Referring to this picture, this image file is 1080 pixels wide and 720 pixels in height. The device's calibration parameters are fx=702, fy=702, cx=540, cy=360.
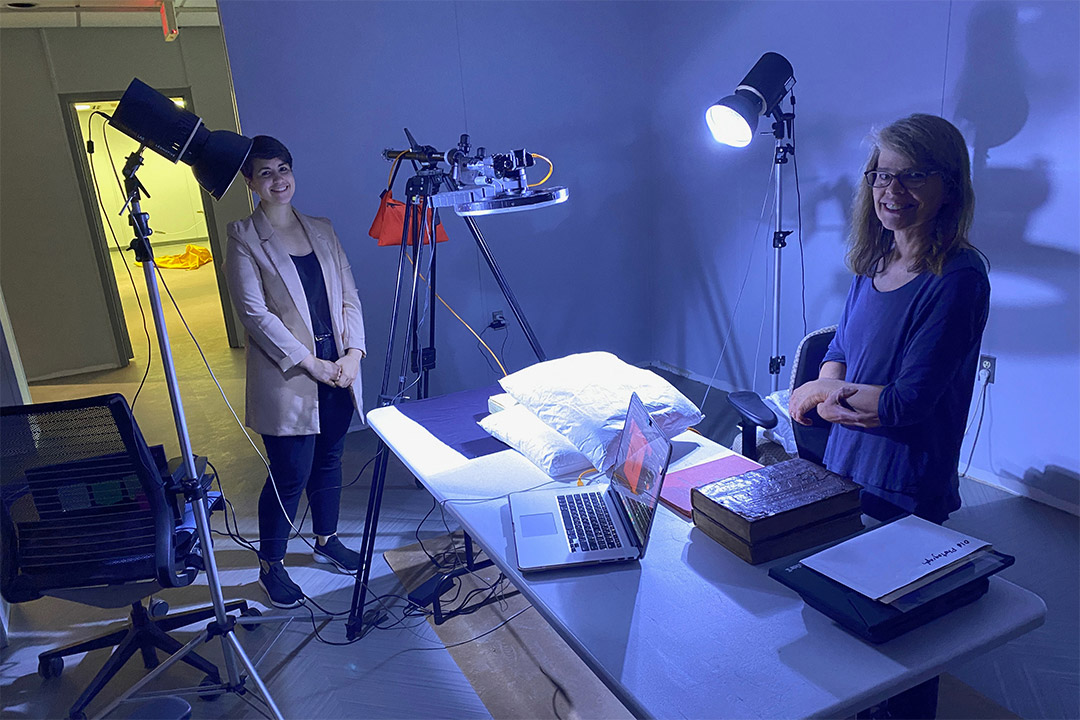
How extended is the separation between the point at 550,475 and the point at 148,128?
1.20 metres

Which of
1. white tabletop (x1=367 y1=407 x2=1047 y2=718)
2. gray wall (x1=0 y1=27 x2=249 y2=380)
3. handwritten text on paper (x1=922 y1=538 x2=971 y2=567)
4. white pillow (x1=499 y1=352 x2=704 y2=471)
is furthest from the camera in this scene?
gray wall (x1=0 y1=27 x2=249 y2=380)

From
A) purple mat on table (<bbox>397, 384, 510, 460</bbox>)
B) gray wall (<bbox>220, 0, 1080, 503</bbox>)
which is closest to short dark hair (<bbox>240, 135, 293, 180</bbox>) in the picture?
purple mat on table (<bbox>397, 384, 510, 460</bbox>)

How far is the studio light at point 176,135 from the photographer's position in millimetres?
1555

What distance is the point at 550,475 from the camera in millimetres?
1694

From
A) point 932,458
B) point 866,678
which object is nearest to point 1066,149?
point 932,458

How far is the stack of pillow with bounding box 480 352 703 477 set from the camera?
1664 millimetres

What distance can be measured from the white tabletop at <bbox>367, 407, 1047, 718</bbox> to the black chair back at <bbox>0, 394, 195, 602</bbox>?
3.19 ft

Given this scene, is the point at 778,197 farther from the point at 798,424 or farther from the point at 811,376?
the point at 798,424

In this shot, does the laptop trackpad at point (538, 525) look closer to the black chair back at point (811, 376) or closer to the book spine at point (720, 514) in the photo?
the book spine at point (720, 514)

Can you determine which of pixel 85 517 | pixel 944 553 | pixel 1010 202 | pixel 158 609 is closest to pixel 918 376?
pixel 944 553

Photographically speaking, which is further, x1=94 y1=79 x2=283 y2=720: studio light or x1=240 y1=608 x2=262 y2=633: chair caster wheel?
x1=240 y1=608 x2=262 y2=633: chair caster wheel

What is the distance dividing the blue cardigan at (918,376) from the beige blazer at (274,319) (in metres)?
1.65

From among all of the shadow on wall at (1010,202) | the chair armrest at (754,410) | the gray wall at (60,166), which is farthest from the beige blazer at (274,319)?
the gray wall at (60,166)

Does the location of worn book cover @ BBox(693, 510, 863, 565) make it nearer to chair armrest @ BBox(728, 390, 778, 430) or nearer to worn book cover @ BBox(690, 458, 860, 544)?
worn book cover @ BBox(690, 458, 860, 544)
